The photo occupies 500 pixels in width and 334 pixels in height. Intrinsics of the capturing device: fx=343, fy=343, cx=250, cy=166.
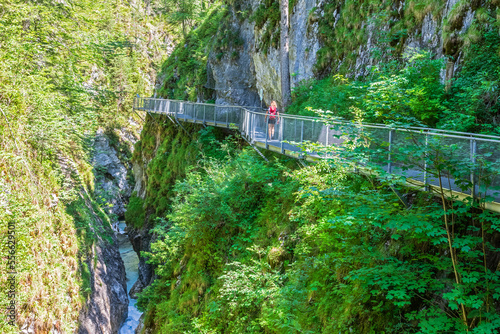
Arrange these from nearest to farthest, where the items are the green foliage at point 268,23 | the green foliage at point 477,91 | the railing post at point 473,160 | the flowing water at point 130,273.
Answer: the railing post at point 473,160 → the green foliage at point 477,91 → the flowing water at point 130,273 → the green foliage at point 268,23

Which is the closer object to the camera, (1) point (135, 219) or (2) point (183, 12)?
(1) point (135, 219)

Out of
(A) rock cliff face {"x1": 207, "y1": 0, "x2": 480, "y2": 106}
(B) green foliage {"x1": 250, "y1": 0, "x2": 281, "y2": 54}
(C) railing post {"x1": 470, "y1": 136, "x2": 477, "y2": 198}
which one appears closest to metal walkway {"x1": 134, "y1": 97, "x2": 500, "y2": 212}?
(C) railing post {"x1": 470, "y1": 136, "x2": 477, "y2": 198}

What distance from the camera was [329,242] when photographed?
22.9 feet

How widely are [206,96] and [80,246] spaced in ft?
48.0

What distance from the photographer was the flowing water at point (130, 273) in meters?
16.4

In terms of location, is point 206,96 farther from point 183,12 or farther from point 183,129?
point 183,12

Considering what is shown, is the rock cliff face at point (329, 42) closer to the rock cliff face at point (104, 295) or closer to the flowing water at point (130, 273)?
the rock cliff face at point (104, 295)

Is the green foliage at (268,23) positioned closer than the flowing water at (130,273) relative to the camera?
No

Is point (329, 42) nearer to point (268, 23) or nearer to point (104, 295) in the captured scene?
point (268, 23)

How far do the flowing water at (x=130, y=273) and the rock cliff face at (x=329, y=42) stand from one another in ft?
43.0

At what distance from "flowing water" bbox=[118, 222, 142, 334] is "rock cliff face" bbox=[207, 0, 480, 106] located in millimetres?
13108

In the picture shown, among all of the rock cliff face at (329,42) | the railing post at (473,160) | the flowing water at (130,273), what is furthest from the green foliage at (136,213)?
the railing post at (473,160)

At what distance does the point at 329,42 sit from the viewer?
15.1 metres

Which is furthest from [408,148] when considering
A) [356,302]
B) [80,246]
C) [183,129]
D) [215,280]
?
[183,129]
